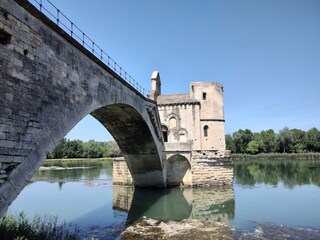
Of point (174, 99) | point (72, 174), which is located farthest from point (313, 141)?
point (72, 174)

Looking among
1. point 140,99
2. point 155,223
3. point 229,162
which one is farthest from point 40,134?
point 229,162

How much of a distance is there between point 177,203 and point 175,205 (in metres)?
0.65

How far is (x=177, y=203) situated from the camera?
19484 millimetres

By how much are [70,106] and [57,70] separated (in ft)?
4.42

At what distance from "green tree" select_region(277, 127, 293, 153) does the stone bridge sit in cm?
6926

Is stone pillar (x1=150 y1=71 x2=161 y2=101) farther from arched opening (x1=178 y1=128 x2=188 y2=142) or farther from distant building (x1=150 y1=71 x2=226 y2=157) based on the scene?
arched opening (x1=178 y1=128 x2=188 y2=142)

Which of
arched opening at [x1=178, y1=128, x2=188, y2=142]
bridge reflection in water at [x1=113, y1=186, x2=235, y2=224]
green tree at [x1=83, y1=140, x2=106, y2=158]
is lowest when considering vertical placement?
bridge reflection in water at [x1=113, y1=186, x2=235, y2=224]

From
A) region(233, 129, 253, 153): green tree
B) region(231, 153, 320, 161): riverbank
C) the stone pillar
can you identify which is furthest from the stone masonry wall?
region(233, 129, 253, 153): green tree

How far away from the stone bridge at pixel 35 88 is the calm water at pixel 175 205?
550cm

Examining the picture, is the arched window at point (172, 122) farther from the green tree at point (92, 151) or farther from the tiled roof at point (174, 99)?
the green tree at point (92, 151)

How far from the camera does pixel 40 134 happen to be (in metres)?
8.41

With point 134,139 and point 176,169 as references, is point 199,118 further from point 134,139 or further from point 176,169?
point 134,139

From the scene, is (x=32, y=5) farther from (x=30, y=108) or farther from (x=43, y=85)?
(x=30, y=108)

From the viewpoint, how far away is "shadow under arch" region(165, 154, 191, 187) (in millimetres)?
25953
